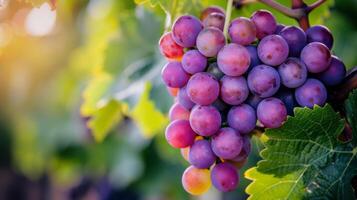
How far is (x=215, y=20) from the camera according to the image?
2.55ft

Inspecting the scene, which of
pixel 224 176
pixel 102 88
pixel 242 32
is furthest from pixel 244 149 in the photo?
pixel 102 88

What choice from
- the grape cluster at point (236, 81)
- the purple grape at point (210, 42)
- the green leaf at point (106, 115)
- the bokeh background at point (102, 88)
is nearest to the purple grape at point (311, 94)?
the grape cluster at point (236, 81)

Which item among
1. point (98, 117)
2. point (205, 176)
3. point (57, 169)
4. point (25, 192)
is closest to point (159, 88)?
point (98, 117)

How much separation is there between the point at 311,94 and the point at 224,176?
5.6 inches

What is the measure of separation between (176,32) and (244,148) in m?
0.16

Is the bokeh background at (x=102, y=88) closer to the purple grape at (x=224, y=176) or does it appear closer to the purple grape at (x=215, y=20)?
the purple grape at (x=215, y=20)

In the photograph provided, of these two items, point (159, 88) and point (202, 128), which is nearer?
point (202, 128)

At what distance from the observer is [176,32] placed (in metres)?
0.75

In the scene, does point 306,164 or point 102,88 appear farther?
point 102,88

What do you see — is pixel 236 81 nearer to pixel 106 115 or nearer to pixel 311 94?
pixel 311 94

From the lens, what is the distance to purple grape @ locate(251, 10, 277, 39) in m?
0.75

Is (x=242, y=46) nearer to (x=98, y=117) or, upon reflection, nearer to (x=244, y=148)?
(x=244, y=148)

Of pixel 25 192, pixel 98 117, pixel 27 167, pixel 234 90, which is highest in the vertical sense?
pixel 234 90

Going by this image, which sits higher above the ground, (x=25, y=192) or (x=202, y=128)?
(x=202, y=128)
